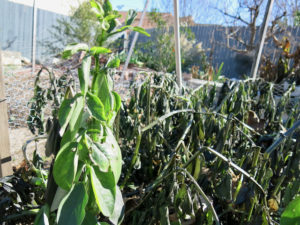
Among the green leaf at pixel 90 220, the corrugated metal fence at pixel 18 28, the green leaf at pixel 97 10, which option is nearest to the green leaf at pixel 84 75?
the green leaf at pixel 97 10

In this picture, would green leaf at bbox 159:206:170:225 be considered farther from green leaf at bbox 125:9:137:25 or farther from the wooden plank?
the wooden plank

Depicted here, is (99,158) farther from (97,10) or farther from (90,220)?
(97,10)

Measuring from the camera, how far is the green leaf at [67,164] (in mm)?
524

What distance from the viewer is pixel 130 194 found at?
118 centimetres

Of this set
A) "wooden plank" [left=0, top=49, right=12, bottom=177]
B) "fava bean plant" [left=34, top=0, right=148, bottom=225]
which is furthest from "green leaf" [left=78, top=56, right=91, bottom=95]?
"wooden plank" [left=0, top=49, right=12, bottom=177]

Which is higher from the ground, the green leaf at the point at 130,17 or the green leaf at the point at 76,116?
the green leaf at the point at 130,17

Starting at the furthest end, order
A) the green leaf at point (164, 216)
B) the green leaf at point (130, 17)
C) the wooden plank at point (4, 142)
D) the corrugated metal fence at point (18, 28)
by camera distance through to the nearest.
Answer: the corrugated metal fence at point (18, 28) → the wooden plank at point (4, 142) → the green leaf at point (164, 216) → the green leaf at point (130, 17)

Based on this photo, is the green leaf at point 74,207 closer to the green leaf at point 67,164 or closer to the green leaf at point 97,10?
the green leaf at point 67,164

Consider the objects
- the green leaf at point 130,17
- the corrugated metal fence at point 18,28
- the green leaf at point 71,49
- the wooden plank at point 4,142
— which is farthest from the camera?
the corrugated metal fence at point 18,28

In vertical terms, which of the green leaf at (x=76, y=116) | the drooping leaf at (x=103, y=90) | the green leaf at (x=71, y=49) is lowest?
the green leaf at (x=76, y=116)

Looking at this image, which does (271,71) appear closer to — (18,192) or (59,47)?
(18,192)

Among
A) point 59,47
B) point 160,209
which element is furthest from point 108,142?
point 59,47

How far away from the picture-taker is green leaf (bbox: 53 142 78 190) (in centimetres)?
52

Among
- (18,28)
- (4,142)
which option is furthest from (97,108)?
(18,28)
